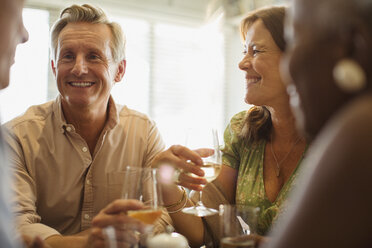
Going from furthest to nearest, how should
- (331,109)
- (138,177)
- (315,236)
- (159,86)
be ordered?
(159,86) → (138,177) → (331,109) → (315,236)

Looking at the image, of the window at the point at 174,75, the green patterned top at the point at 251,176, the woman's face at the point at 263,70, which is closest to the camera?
the green patterned top at the point at 251,176

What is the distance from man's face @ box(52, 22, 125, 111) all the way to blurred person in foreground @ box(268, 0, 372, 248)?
53.3 inches

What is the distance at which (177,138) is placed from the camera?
163 inches

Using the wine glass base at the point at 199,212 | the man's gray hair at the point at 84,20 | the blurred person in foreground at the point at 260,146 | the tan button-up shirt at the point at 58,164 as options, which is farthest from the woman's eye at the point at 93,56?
the wine glass base at the point at 199,212

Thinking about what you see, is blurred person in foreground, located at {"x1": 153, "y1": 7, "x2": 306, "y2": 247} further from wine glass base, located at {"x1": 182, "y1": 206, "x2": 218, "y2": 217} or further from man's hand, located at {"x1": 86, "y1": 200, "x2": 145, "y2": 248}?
man's hand, located at {"x1": 86, "y1": 200, "x2": 145, "y2": 248}

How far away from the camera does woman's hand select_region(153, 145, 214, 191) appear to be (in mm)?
1299

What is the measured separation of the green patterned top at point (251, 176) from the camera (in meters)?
1.54

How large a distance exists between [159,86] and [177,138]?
63 cm

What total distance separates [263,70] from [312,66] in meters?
1.02

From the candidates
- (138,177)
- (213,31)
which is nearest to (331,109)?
(138,177)

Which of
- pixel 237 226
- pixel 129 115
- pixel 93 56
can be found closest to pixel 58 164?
pixel 129 115

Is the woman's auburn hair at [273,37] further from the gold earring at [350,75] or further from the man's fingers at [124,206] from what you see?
the gold earring at [350,75]

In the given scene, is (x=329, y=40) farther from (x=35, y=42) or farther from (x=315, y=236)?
(x=35, y=42)

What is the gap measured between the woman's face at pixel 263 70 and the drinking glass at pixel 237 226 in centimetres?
79
